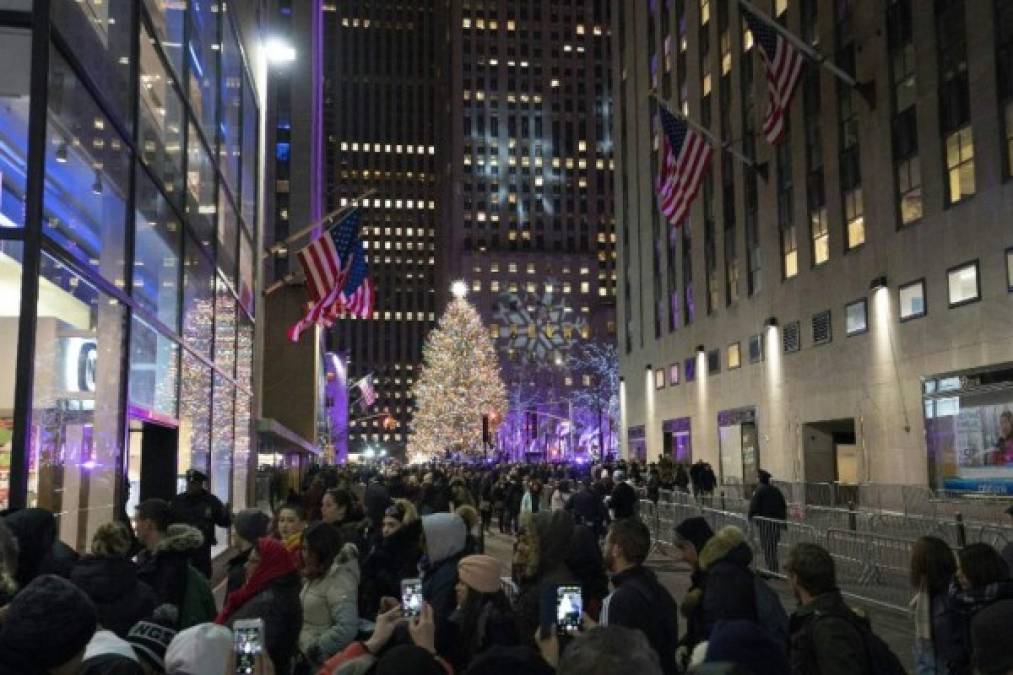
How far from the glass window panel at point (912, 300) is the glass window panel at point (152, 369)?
66.0 ft

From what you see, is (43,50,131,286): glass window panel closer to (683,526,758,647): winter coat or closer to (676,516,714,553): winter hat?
(676,516,714,553): winter hat

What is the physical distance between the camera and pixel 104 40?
11.4 m

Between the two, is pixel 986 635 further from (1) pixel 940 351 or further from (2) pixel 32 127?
(1) pixel 940 351

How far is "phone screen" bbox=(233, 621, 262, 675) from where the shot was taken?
3.35 m

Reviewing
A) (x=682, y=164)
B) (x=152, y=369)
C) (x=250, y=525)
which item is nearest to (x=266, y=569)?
(x=250, y=525)

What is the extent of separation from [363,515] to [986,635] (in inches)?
309

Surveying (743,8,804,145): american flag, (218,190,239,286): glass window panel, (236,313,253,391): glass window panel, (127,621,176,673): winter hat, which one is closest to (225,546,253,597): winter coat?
(127,621,176,673): winter hat

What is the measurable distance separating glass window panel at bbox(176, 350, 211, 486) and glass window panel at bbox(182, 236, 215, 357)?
0.39 metres

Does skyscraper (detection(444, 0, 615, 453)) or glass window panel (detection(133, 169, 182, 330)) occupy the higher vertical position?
skyscraper (detection(444, 0, 615, 453))

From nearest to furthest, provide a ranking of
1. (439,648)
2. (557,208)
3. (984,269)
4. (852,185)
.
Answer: (439,648), (984,269), (852,185), (557,208)

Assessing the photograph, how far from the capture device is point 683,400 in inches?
1912

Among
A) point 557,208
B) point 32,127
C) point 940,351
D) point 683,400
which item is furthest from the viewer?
point 557,208

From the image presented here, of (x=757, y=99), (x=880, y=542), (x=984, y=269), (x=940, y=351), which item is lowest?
(x=880, y=542)

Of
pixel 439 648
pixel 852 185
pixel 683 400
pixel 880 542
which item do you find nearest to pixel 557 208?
pixel 683 400
